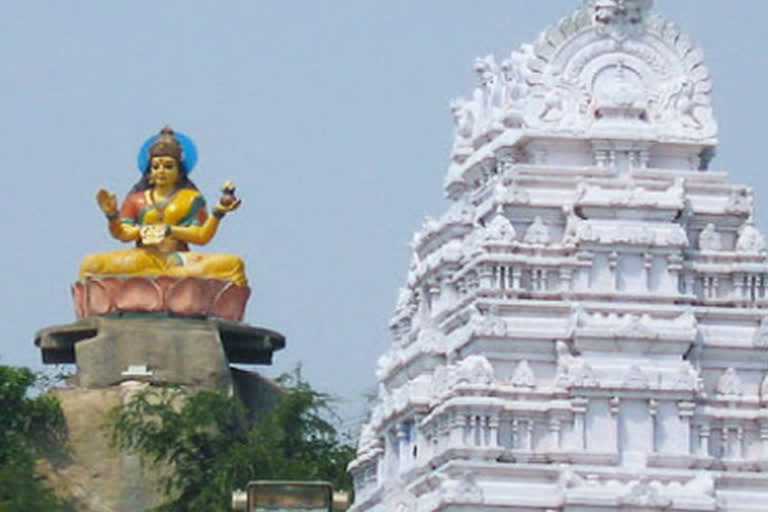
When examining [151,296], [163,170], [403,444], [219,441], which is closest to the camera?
[403,444]

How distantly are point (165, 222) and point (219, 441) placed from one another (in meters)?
7.67

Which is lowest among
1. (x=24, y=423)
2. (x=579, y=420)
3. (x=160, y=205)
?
(x=579, y=420)

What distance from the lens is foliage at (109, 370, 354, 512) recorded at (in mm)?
60219

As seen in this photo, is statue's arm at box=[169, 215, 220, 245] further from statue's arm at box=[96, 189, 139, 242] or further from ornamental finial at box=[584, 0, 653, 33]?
ornamental finial at box=[584, 0, 653, 33]

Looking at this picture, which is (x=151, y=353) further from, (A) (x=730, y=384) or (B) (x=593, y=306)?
(A) (x=730, y=384)

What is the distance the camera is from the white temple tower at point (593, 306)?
4788 cm

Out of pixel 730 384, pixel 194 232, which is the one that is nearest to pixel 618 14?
pixel 730 384

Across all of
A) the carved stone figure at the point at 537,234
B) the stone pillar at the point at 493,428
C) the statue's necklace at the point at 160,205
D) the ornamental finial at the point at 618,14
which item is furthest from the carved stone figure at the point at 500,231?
the statue's necklace at the point at 160,205

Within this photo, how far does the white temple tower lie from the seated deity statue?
17.4 metres

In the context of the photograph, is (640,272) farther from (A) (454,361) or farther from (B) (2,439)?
(B) (2,439)

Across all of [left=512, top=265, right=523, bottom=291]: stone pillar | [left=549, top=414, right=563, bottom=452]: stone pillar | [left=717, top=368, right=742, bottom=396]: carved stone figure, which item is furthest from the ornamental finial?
[left=549, top=414, right=563, bottom=452]: stone pillar

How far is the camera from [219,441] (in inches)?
2466

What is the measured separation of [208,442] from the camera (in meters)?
62.6

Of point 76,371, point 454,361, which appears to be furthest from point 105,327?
point 454,361
